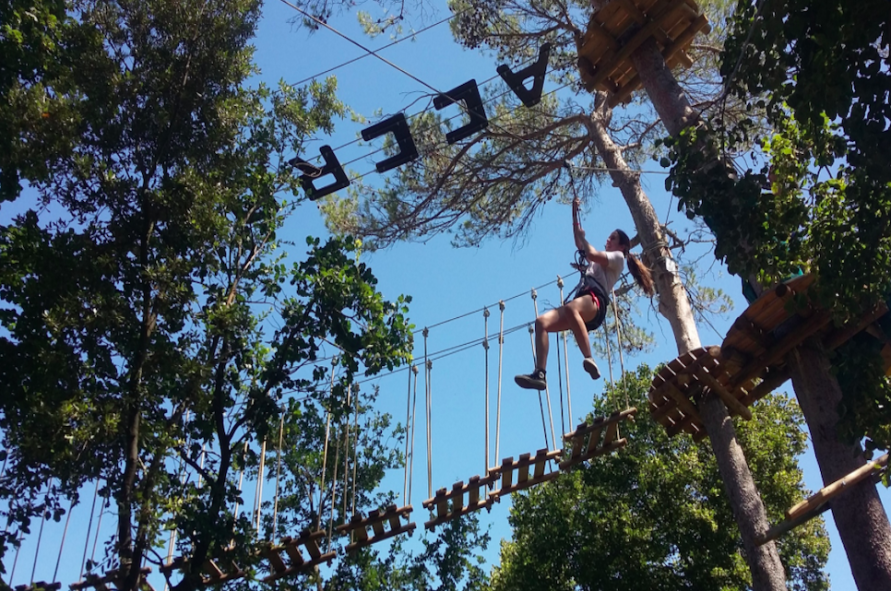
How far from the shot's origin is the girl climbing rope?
4.79 m

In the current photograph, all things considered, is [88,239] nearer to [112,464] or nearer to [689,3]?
[112,464]

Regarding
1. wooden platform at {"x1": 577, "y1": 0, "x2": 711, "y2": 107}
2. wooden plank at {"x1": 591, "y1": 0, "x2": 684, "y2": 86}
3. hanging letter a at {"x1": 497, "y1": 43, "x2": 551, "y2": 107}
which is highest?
hanging letter a at {"x1": 497, "y1": 43, "x2": 551, "y2": 107}

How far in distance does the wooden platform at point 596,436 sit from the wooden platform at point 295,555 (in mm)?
1501

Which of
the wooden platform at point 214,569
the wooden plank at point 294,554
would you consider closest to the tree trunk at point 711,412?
the wooden plank at point 294,554

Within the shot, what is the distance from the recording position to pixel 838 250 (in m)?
3.25

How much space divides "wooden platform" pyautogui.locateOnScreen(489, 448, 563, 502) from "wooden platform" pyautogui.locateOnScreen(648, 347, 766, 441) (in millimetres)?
676

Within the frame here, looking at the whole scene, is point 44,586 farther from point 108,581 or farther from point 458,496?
point 458,496

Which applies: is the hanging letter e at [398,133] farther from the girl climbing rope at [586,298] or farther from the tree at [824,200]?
the tree at [824,200]

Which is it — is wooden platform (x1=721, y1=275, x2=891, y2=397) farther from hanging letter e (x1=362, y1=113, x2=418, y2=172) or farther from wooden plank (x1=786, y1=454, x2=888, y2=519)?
hanging letter e (x1=362, y1=113, x2=418, y2=172)

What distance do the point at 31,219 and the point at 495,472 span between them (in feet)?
9.84

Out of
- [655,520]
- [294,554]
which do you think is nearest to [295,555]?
[294,554]

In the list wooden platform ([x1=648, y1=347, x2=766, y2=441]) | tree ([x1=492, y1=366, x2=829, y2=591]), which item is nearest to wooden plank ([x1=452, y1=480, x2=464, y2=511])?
wooden platform ([x1=648, y1=347, x2=766, y2=441])

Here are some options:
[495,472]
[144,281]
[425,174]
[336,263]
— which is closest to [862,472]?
[495,472]

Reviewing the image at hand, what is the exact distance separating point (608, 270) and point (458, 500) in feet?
5.81
